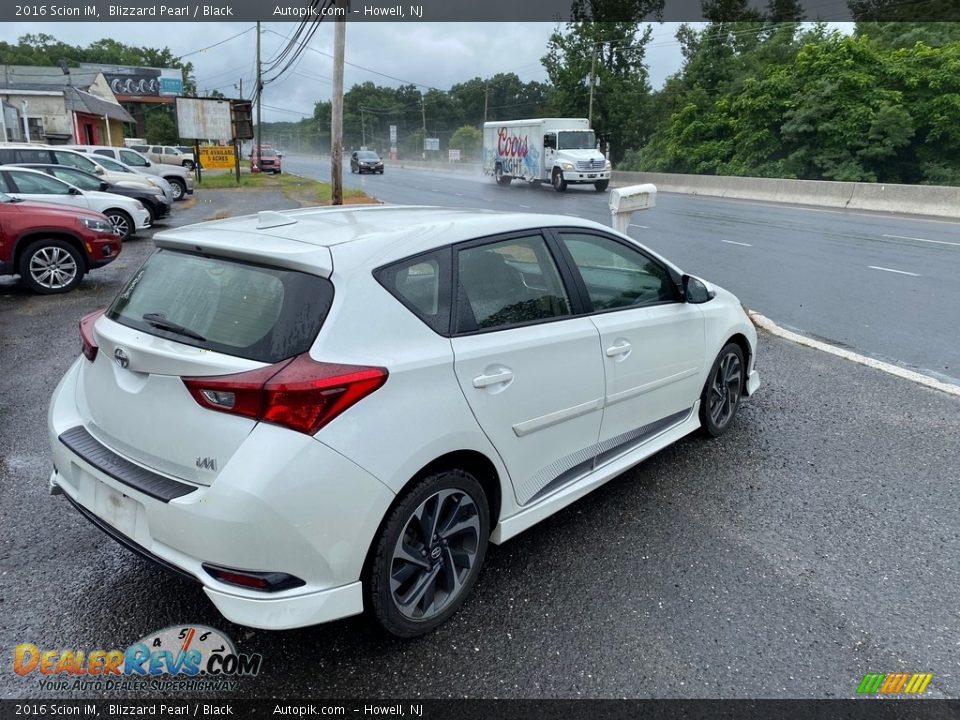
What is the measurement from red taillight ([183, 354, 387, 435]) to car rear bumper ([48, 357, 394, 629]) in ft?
0.20

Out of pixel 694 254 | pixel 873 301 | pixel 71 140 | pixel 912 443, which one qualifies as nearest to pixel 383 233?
pixel 912 443

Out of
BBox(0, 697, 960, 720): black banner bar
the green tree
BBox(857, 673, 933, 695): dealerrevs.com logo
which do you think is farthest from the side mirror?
the green tree

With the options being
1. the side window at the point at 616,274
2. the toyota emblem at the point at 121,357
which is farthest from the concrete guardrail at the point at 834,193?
the toyota emblem at the point at 121,357

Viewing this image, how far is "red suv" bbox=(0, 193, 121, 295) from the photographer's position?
8.47m

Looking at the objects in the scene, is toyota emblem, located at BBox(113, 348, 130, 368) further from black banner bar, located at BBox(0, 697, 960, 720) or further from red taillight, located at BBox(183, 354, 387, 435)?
black banner bar, located at BBox(0, 697, 960, 720)

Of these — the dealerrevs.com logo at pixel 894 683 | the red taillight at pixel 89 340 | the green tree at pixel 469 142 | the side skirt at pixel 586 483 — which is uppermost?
the green tree at pixel 469 142

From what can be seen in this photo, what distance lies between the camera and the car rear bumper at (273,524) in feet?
7.32

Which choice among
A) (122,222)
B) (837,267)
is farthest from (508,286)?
(122,222)

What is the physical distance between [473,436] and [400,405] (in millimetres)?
386

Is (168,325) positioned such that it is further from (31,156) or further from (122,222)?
(31,156)

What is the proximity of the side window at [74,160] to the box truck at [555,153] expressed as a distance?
19.7 m

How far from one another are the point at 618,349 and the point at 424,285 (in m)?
1.21

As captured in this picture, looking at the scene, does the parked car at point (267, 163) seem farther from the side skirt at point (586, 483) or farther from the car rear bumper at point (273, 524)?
the car rear bumper at point (273, 524)

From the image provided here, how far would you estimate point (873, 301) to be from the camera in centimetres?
918
